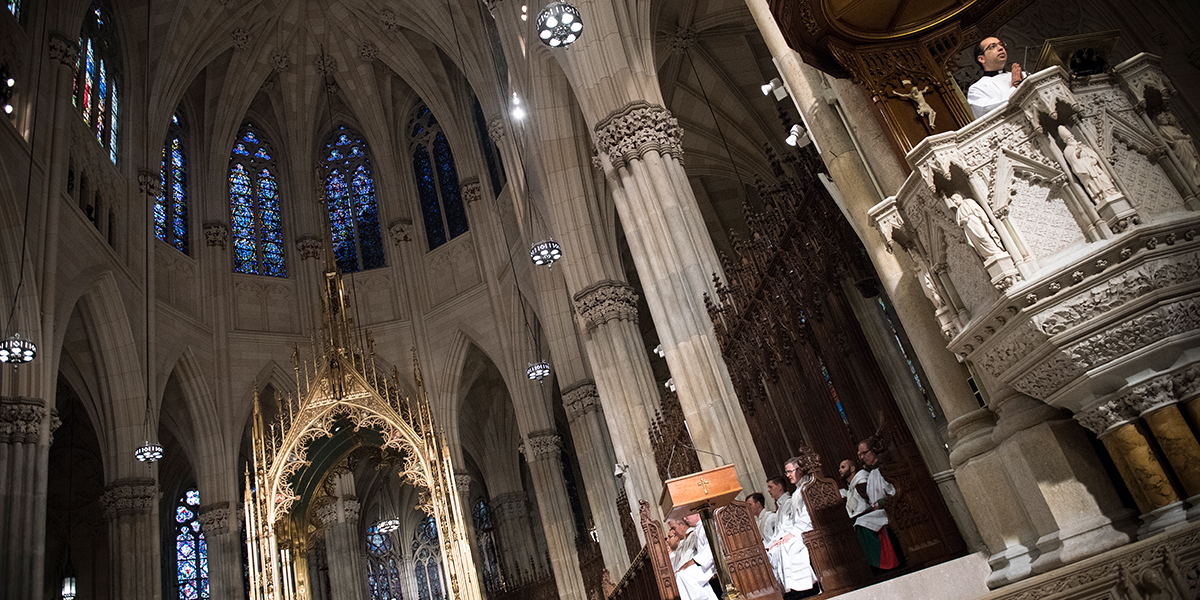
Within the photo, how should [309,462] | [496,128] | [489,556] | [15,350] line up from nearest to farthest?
[15,350] → [309,462] → [496,128] → [489,556]

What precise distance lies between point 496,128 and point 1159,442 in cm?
1705

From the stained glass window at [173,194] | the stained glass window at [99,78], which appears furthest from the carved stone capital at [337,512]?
the stained glass window at [99,78]

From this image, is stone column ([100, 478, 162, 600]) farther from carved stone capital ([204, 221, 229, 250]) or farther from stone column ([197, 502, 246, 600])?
carved stone capital ([204, 221, 229, 250])

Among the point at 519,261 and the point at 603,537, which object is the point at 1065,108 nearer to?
the point at 603,537

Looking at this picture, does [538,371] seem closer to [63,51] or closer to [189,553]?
[63,51]

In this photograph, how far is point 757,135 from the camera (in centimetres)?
1719

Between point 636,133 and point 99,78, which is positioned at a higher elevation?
point 99,78

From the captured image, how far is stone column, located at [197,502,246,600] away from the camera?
56.2ft

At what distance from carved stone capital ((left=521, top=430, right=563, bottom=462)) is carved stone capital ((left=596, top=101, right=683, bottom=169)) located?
9806 mm

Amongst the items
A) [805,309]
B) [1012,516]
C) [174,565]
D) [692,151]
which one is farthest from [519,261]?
[1012,516]

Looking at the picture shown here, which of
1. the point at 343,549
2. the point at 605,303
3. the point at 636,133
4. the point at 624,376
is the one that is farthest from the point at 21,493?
the point at 636,133

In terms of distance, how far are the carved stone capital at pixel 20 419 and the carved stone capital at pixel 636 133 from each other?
916 cm

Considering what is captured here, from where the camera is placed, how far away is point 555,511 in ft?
60.0

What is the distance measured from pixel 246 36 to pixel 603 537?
1515 cm
